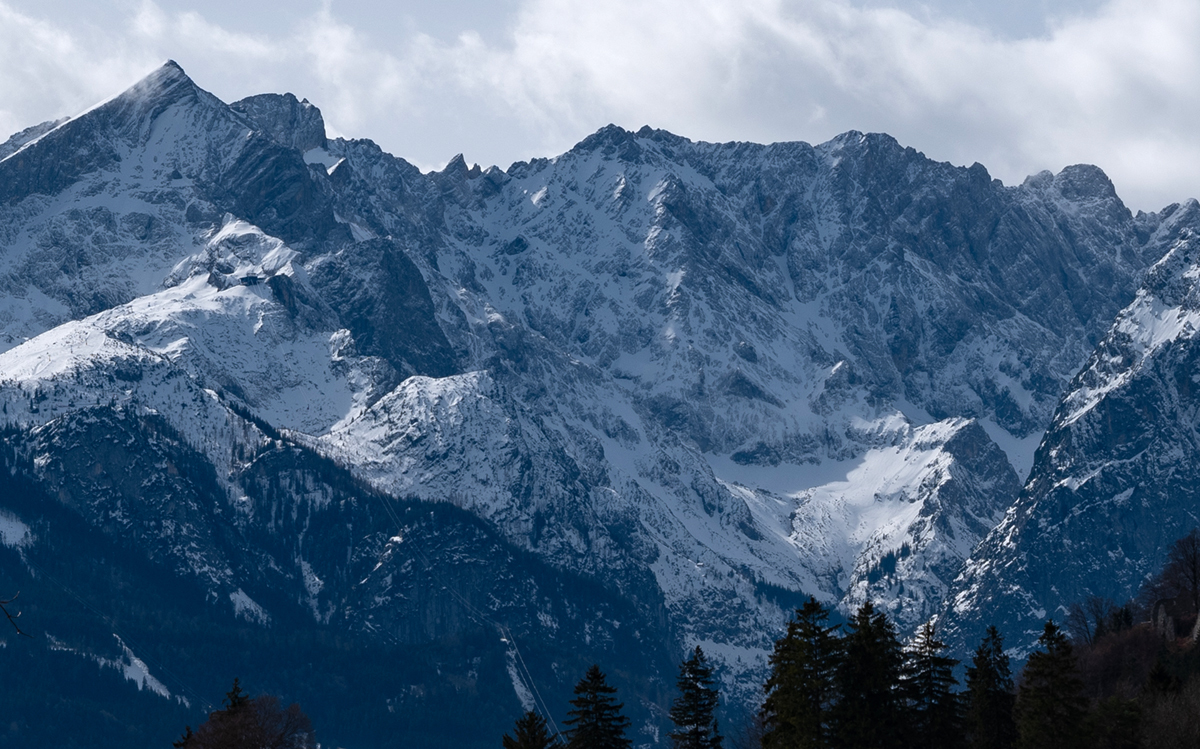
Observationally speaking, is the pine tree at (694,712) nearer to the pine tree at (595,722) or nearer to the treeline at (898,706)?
the treeline at (898,706)

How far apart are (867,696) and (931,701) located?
7681mm

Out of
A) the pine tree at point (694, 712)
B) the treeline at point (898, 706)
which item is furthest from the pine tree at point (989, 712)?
the pine tree at point (694, 712)

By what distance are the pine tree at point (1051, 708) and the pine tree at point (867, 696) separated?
844 centimetres

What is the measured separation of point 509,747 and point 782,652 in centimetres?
1851

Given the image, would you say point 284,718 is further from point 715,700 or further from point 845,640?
point 845,640

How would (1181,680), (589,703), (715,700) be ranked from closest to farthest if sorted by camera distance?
(589,703) → (715,700) → (1181,680)

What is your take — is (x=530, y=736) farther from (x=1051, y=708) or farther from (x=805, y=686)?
(x=1051, y=708)

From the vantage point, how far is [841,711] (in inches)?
4648

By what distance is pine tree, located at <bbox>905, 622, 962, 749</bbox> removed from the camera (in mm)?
121438

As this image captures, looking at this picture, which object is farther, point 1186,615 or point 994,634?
point 1186,615

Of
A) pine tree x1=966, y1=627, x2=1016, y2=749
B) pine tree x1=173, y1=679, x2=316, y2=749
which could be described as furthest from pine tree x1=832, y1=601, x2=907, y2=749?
pine tree x1=173, y1=679, x2=316, y2=749

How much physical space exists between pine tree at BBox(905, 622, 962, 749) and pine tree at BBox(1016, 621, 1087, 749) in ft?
14.6

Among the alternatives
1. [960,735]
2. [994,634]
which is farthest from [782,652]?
[994,634]

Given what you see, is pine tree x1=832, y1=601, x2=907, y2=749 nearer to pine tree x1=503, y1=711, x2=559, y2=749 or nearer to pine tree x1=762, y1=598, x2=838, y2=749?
pine tree x1=762, y1=598, x2=838, y2=749
